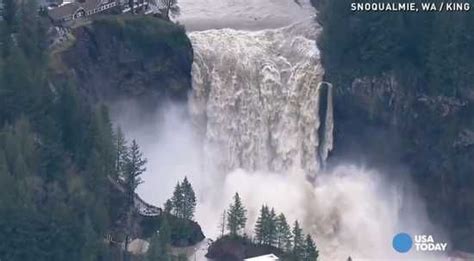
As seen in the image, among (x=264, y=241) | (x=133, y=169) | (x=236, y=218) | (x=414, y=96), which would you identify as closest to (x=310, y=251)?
(x=264, y=241)

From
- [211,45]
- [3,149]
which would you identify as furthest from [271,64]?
[3,149]

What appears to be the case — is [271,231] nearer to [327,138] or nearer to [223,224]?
[223,224]

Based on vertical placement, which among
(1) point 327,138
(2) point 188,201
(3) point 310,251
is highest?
(1) point 327,138

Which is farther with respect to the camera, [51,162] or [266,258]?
[51,162]

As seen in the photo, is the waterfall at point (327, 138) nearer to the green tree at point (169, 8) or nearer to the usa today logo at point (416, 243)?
the usa today logo at point (416, 243)

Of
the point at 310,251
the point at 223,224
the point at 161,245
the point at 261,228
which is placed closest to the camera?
the point at 161,245

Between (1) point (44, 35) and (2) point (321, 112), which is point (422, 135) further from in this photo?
(1) point (44, 35)

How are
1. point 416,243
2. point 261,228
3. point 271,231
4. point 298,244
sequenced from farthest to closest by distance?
point 416,243, point 261,228, point 271,231, point 298,244

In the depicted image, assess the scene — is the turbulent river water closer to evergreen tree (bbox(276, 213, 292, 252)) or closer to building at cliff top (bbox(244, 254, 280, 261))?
evergreen tree (bbox(276, 213, 292, 252))
